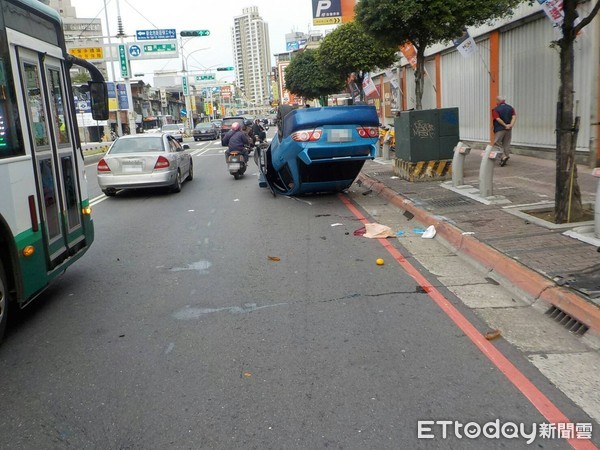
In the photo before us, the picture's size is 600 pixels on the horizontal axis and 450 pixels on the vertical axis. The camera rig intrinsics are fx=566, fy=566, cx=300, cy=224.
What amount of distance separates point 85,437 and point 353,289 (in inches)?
134

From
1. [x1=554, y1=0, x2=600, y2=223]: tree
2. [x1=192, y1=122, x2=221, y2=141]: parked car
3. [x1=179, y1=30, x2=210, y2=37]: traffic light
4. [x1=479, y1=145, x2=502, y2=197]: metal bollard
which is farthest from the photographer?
[x1=192, y1=122, x2=221, y2=141]: parked car

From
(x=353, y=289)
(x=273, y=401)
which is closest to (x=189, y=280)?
Answer: (x=353, y=289)

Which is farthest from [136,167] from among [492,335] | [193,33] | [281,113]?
[193,33]

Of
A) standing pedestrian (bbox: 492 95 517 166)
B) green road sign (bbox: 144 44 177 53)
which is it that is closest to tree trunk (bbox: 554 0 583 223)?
standing pedestrian (bbox: 492 95 517 166)

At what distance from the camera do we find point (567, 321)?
198 inches

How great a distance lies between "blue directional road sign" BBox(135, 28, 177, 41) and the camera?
40625mm

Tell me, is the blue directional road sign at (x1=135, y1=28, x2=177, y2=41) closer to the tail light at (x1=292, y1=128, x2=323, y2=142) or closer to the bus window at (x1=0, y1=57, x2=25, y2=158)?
the tail light at (x1=292, y1=128, x2=323, y2=142)

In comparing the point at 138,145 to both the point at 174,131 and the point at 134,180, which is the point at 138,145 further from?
the point at 174,131

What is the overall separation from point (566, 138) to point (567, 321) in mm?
3725

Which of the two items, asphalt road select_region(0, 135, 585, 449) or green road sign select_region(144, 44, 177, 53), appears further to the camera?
green road sign select_region(144, 44, 177, 53)

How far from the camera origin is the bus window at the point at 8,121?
4832 millimetres

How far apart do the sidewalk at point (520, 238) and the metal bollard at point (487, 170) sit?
32cm

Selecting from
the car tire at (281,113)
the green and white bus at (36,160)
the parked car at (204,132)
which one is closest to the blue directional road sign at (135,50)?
the parked car at (204,132)

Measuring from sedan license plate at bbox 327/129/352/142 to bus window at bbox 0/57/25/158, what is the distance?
6711 millimetres
